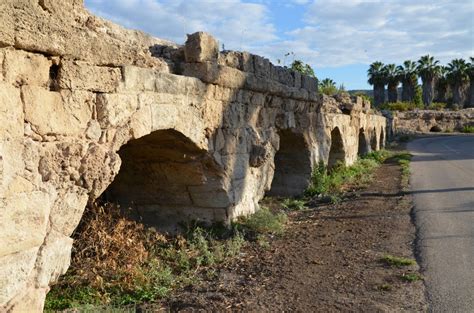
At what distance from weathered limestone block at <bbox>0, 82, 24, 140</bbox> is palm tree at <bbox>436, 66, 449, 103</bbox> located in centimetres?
7051

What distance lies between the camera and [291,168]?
12.5 meters

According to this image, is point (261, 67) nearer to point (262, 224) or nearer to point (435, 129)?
point (262, 224)

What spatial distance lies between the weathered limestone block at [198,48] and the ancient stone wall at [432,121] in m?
42.9

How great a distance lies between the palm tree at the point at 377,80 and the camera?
224 feet

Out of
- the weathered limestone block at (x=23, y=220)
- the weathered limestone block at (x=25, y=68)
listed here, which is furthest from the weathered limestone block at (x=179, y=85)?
the weathered limestone block at (x=23, y=220)

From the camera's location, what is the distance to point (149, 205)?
793cm

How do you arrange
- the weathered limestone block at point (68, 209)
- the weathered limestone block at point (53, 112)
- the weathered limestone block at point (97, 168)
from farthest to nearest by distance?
the weathered limestone block at point (97, 168), the weathered limestone block at point (68, 209), the weathered limestone block at point (53, 112)

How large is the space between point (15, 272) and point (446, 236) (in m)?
6.16

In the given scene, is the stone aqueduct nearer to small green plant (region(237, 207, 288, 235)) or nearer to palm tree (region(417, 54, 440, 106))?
small green plant (region(237, 207, 288, 235))

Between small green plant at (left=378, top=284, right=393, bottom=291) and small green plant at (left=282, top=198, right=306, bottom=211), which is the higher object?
small green plant at (left=282, top=198, right=306, bottom=211)

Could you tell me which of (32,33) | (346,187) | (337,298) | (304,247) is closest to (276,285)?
(337,298)

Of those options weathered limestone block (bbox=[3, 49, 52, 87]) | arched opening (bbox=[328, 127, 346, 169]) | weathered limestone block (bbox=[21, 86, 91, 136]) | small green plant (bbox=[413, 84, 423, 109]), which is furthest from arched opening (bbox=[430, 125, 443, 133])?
weathered limestone block (bbox=[3, 49, 52, 87])

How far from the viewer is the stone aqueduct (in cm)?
402

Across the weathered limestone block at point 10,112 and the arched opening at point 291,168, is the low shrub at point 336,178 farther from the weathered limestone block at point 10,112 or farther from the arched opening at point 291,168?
the weathered limestone block at point 10,112
